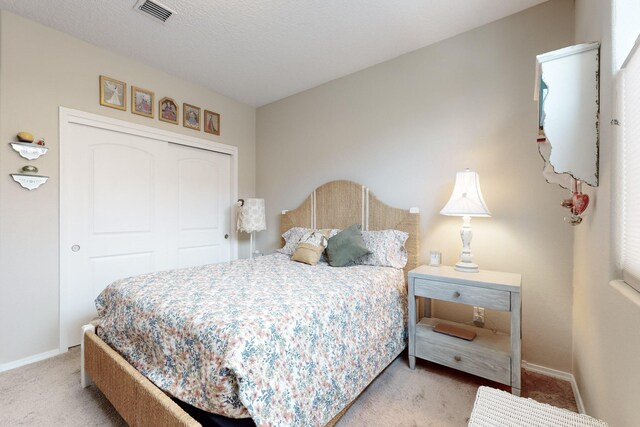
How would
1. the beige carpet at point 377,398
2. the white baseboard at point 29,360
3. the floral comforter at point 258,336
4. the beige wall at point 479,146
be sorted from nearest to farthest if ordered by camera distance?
the floral comforter at point 258,336
the beige carpet at point 377,398
the beige wall at point 479,146
the white baseboard at point 29,360

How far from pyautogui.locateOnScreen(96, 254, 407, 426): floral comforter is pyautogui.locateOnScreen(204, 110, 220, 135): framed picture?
81.4 inches

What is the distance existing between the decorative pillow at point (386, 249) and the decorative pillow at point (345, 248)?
0.08 metres

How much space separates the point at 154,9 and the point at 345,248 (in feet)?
7.58

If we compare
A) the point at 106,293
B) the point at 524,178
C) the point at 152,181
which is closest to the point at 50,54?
the point at 152,181

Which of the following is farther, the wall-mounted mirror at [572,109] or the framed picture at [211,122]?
the framed picture at [211,122]

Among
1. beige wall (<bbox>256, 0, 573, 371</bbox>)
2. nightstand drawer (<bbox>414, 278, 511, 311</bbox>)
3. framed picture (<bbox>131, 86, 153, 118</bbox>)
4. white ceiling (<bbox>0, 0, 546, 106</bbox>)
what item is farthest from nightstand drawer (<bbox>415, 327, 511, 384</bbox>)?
framed picture (<bbox>131, 86, 153, 118</bbox>)

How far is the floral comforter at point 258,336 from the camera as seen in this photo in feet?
3.34

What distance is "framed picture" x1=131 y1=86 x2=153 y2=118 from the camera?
276cm

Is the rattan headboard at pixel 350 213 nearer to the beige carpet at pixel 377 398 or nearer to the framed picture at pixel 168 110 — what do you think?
the beige carpet at pixel 377 398

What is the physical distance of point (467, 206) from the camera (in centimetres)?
198

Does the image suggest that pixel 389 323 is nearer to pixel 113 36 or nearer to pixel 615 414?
pixel 615 414

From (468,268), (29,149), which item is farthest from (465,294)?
(29,149)

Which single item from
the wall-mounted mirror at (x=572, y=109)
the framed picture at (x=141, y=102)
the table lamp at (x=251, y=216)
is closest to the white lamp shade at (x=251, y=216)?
the table lamp at (x=251, y=216)

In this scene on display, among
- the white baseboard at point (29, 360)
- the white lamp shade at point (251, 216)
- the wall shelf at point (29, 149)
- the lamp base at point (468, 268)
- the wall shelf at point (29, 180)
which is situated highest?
the wall shelf at point (29, 149)
